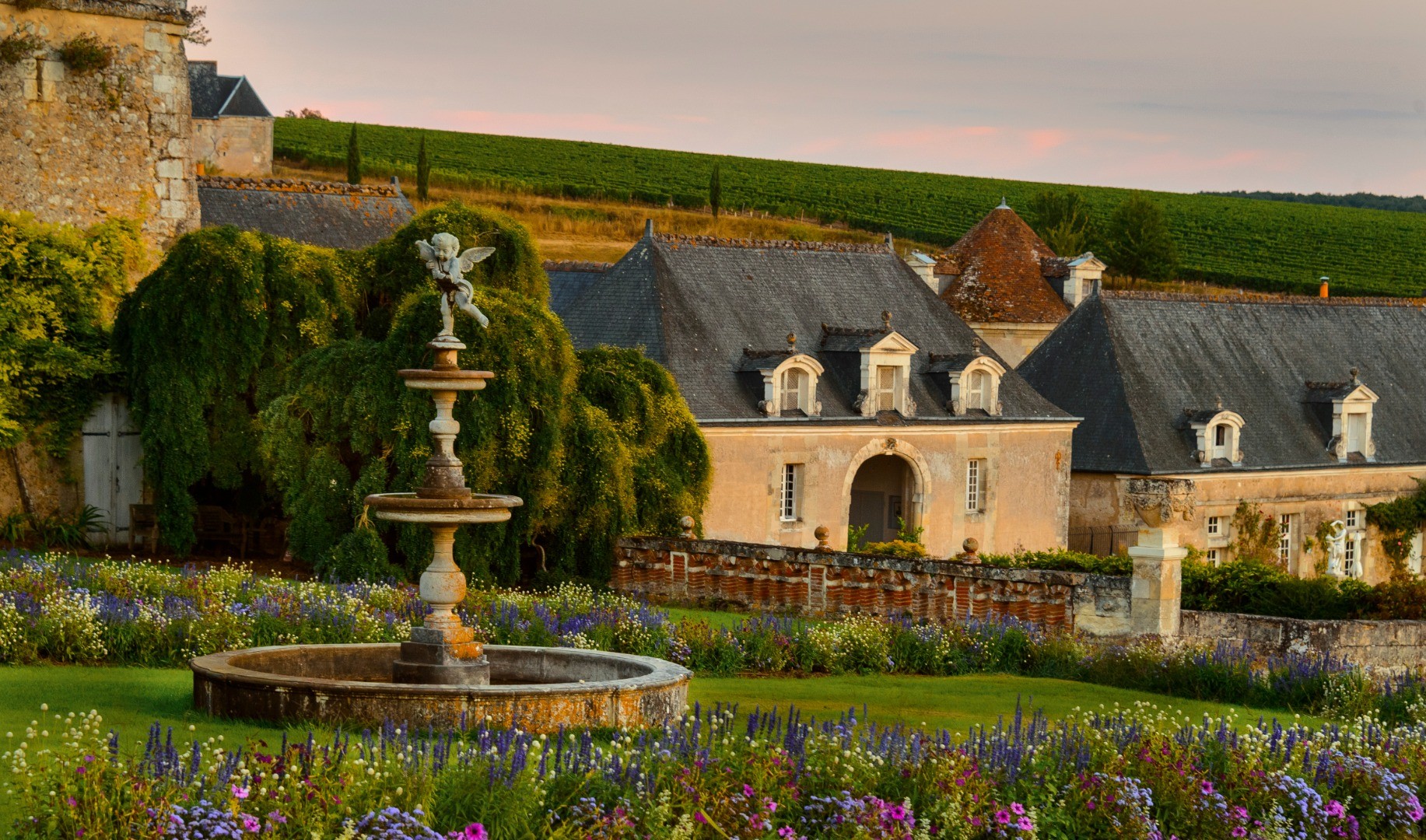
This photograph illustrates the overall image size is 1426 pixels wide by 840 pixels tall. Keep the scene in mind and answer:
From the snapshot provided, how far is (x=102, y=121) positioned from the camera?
72.2ft

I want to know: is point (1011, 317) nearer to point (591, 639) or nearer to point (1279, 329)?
point (1279, 329)

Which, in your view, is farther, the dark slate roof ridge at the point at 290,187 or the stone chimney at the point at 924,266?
the stone chimney at the point at 924,266

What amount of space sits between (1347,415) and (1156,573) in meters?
21.2

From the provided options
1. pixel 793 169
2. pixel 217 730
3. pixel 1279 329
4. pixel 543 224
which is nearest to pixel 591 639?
pixel 217 730

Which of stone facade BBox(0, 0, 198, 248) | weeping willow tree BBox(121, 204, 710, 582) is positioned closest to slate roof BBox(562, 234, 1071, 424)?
weeping willow tree BBox(121, 204, 710, 582)

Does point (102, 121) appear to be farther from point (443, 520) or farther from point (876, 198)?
point (876, 198)

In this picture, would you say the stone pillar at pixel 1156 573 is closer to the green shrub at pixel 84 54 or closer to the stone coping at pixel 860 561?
the stone coping at pixel 860 561

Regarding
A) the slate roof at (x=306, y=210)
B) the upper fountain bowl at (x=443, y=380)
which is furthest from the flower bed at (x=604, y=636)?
the slate roof at (x=306, y=210)

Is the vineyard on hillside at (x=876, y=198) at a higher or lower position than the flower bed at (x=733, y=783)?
higher

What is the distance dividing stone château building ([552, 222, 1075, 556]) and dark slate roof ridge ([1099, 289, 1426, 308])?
200 inches

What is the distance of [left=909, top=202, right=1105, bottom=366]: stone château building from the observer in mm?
41344

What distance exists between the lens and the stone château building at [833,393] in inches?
1179

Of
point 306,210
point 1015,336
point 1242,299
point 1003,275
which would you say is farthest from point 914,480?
point 1003,275

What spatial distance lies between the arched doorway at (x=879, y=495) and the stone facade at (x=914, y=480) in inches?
5.4
